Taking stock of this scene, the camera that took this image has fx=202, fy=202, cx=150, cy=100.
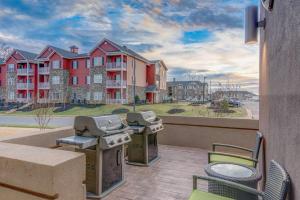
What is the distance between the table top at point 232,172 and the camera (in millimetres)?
2057

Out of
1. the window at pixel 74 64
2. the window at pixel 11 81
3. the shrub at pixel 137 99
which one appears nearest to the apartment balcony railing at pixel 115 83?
the shrub at pixel 137 99

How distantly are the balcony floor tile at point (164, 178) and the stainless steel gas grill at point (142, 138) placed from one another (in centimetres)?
20

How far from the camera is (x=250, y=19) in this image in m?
2.87

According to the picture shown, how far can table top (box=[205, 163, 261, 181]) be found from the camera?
2.06 meters

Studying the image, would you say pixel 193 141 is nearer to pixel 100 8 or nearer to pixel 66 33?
pixel 100 8

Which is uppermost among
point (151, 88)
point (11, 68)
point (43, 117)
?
point (11, 68)

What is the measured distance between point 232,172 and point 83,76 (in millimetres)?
20672

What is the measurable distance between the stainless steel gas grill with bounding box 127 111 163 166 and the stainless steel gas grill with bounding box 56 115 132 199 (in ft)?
3.16

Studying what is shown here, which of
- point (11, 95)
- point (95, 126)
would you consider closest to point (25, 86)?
point (11, 95)

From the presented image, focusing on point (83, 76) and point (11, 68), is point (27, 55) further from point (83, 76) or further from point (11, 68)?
point (83, 76)

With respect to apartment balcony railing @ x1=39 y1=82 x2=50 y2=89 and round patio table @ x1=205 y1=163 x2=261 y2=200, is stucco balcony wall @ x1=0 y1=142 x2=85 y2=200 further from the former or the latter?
apartment balcony railing @ x1=39 y1=82 x2=50 y2=89

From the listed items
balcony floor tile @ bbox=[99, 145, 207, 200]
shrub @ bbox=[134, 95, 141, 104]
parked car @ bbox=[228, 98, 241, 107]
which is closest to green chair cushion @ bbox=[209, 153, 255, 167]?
balcony floor tile @ bbox=[99, 145, 207, 200]

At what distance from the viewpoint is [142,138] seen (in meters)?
4.06

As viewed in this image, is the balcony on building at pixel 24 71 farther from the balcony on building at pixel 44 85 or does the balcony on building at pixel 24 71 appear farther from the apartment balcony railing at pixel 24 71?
the balcony on building at pixel 44 85
